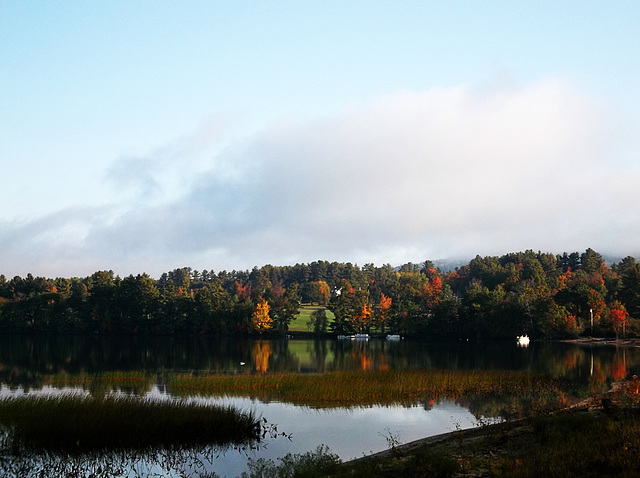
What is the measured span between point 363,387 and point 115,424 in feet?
75.7

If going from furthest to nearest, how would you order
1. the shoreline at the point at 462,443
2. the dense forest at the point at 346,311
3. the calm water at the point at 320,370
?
the dense forest at the point at 346,311 → the calm water at the point at 320,370 → the shoreline at the point at 462,443

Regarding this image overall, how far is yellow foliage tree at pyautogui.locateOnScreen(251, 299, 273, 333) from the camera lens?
486ft

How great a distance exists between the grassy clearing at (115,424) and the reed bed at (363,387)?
36.9ft

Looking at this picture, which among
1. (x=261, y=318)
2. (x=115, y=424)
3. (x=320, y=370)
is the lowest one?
(x=320, y=370)

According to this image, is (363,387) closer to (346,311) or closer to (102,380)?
(102,380)

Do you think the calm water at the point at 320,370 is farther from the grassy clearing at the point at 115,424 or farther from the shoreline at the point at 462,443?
the grassy clearing at the point at 115,424

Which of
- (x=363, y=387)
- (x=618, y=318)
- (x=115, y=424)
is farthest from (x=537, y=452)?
(x=618, y=318)

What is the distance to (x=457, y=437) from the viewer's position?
2898 centimetres

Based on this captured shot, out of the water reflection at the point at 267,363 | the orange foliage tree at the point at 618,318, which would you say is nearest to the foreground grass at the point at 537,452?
the water reflection at the point at 267,363

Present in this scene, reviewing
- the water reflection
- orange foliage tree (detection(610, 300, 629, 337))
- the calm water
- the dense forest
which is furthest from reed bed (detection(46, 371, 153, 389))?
orange foliage tree (detection(610, 300, 629, 337))

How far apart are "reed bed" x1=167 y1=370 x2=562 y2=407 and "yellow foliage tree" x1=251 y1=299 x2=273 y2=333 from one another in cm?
9169

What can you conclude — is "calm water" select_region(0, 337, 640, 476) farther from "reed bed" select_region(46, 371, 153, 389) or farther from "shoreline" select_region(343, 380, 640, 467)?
"shoreline" select_region(343, 380, 640, 467)

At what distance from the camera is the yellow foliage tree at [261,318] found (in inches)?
5827

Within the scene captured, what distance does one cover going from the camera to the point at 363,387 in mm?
48219
